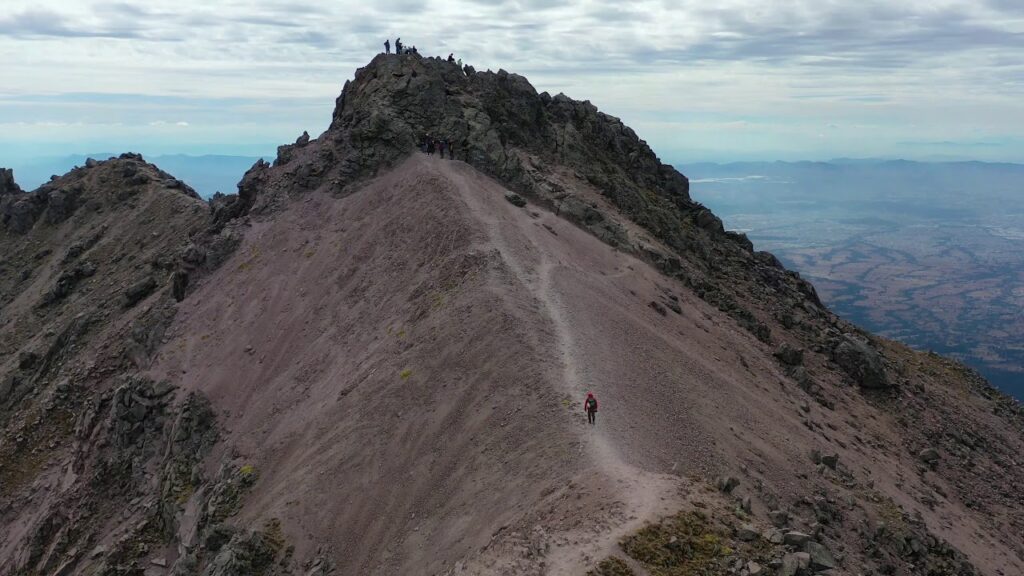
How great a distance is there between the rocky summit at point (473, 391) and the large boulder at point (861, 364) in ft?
0.51

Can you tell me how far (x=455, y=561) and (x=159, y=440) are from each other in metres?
29.0

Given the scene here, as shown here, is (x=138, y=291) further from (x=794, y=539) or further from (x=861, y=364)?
(x=794, y=539)

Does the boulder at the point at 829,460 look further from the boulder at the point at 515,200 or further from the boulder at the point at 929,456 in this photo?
the boulder at the point at 515,200

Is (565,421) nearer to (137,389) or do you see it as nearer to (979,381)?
(137,389)

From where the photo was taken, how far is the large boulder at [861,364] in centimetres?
4803

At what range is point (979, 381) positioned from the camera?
197 ft

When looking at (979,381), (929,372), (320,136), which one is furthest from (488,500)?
(979,381)

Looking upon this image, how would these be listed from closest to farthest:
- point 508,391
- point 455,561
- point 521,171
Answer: point 455,561
point 508,391
point 521,171

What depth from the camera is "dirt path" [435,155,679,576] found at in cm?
1922

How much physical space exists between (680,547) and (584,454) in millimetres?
5470

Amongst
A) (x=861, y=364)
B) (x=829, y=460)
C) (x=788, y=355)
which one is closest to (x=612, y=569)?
(x=829, y=460)

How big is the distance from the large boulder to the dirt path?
74.2 feet

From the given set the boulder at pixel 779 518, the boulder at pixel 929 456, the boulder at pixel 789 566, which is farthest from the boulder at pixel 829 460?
the boulder at pixel 789 566

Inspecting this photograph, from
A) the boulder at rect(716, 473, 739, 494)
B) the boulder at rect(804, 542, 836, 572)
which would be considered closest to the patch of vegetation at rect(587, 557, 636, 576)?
the boulder at rect(804, 542, 836, 572)
